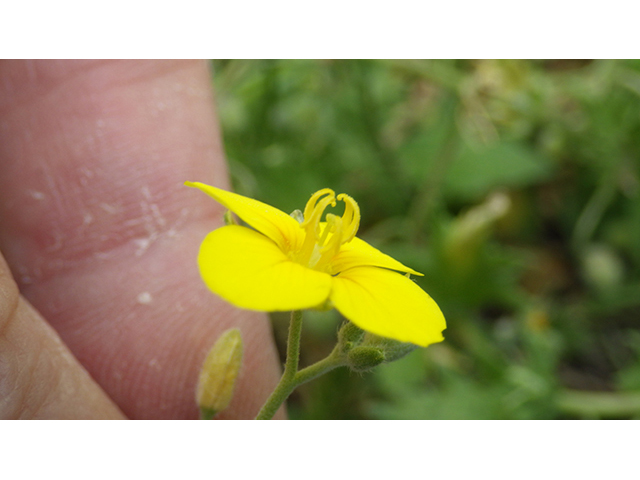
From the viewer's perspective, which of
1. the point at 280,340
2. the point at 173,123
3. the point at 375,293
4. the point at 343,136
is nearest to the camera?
the point at 375,293

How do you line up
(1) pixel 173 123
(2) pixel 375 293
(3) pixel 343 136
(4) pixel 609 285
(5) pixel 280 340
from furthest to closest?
(3) pixel 343 136 < (4) pixel 609 285 < (5) pixel 280 340 < (1) pixel 173 123 < (2) pixel 375 293

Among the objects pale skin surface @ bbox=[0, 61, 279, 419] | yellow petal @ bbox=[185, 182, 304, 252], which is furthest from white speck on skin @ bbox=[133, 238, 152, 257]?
yellow petal @ bbox=[185, 182, 304, 252]

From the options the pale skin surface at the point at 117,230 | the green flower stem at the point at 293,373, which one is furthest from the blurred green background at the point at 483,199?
the green flower stem at the point at 293,373

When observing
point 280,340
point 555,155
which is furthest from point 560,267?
point 280,340

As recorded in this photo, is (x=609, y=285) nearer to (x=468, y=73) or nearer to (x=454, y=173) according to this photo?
(x=454, y=173)

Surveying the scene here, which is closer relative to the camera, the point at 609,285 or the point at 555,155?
the point at 609,285

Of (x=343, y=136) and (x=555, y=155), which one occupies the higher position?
(x=343, y=136)

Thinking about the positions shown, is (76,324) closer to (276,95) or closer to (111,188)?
(111,188)

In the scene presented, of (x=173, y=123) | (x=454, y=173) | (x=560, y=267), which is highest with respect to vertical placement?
(x=173, y=123)
